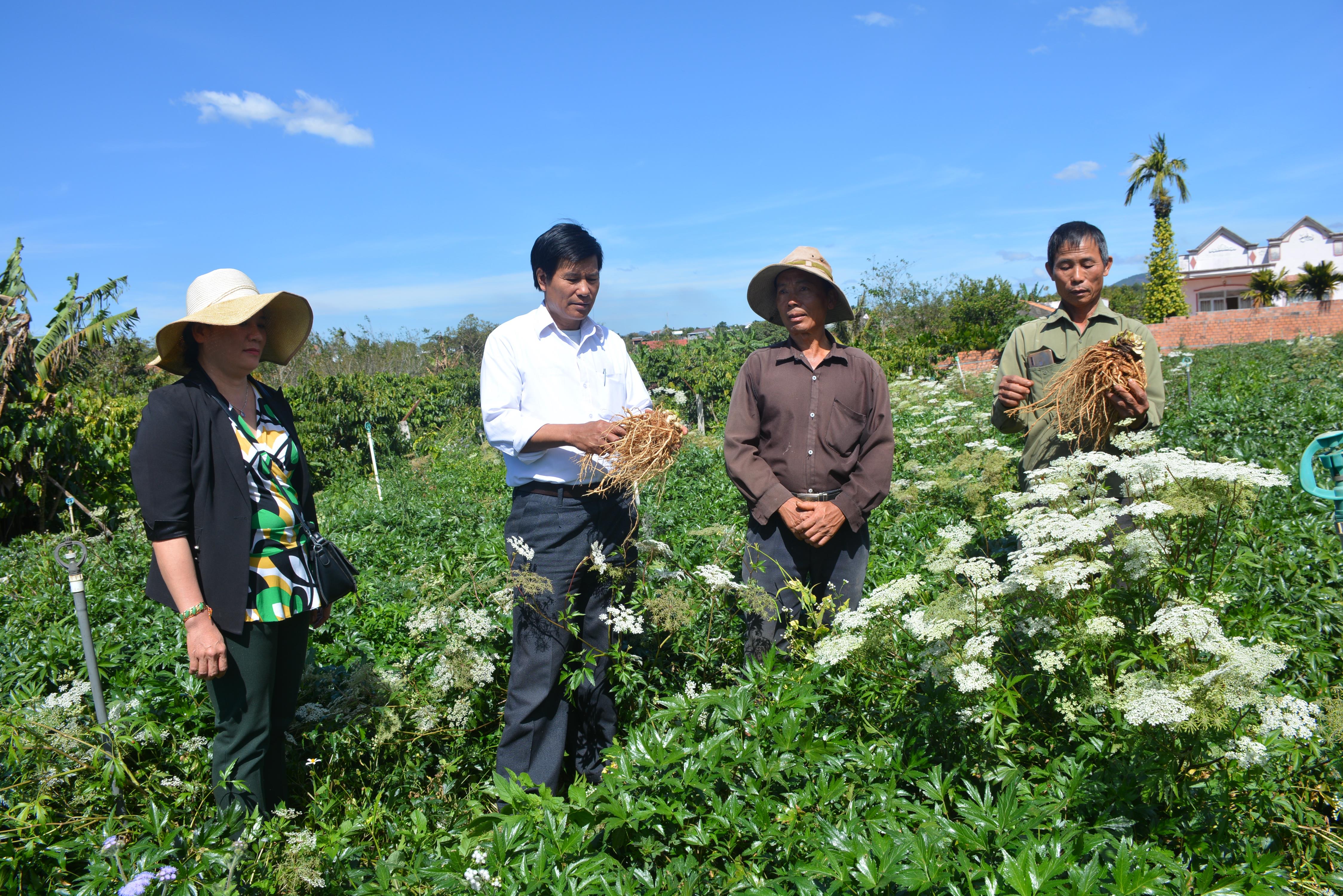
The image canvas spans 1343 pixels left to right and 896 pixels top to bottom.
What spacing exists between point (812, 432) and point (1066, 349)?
1213 millimetres

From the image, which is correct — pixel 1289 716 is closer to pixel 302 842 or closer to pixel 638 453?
pixel 638 453

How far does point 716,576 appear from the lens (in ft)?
8.78

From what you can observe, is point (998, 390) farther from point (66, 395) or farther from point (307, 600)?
point (66, 395)

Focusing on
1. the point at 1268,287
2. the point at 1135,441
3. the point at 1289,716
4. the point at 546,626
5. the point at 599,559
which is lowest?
the point at 1289,716

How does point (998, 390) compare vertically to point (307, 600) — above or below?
above

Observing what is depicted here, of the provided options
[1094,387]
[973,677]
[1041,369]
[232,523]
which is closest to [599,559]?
[232,523]

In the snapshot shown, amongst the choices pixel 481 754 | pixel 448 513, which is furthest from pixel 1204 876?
pixel 448 513

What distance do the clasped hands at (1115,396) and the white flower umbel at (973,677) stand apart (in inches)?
56.4

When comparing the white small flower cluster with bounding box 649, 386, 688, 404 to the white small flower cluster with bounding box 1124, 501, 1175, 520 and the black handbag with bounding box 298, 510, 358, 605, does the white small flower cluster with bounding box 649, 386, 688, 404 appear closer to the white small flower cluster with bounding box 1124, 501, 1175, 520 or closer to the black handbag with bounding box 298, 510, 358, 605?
the black handbag with bounding box 298, 510, 358, 605

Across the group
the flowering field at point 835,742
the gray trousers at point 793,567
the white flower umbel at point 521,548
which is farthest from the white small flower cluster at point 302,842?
the gray trousers at point 793,567

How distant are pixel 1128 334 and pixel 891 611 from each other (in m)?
1.44

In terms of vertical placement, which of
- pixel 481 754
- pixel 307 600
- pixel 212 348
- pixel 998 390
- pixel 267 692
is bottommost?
pixel 481 754

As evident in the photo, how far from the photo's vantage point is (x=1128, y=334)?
2781 mm

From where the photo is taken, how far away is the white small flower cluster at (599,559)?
8.73ft
